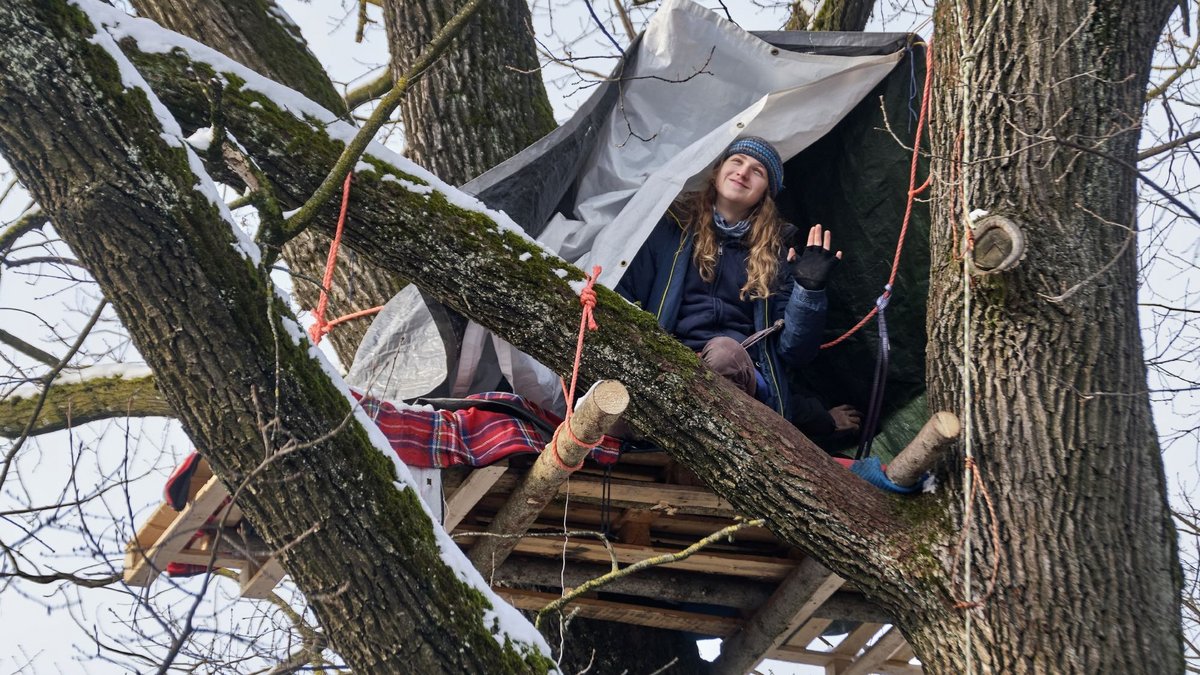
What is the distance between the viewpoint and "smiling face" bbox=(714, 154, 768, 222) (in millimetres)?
4203

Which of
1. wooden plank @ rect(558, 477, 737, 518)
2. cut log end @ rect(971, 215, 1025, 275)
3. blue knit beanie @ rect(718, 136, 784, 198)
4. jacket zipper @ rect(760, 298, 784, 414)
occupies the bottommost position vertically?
wooden plank @ rect(558, 477, 737, 518)

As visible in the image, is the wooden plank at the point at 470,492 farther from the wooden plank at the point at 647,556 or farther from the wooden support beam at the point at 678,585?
the wooden support beam at the point at 678,585

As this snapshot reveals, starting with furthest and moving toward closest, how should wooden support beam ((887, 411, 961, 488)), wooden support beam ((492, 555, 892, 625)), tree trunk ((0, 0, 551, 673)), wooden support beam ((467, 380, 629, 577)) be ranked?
1. wooden support beam ((492, 555, 892, 625))
2. wooden support beam ((887, 411, 961, 488))
3. wooden support beam ((467, 380, 629, 577))
4. tree trunk ((0, 0, 551, 673))

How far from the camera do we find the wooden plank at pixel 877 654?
4.44 meters

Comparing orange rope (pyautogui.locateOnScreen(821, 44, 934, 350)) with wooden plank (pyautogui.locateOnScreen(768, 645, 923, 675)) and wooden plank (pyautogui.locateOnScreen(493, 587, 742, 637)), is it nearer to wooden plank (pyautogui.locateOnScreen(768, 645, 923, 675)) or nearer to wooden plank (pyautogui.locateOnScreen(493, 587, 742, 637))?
wooden plank (pyautogui.locateOnScreen(493, 587, 742, 637))

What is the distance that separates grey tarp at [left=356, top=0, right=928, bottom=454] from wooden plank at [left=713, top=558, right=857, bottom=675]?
843 mm

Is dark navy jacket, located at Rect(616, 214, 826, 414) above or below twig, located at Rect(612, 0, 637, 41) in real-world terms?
below

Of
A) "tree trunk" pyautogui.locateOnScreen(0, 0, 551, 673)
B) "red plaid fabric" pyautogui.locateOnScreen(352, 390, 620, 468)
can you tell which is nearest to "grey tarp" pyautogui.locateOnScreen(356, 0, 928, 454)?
"red plaid fabric" pyautogui.locateOnScreen(352, 390, 620, 468)

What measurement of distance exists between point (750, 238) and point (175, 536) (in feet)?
7.13

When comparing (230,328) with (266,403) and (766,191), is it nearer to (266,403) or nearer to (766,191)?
(266,403)

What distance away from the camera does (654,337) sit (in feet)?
10.0

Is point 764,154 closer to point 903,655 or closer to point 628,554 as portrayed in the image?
point 628,554

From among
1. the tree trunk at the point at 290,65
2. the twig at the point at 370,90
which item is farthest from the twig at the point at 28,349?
the twig at the point at 370,90

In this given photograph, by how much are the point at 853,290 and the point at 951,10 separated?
137 centimetres
